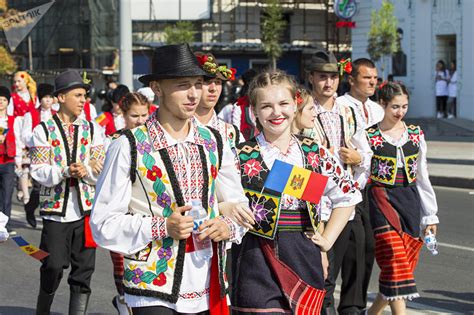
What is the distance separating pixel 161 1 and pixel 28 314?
4685 centimetres

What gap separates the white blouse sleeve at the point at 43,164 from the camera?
23.0 feet

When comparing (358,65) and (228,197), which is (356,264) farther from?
(228,197)

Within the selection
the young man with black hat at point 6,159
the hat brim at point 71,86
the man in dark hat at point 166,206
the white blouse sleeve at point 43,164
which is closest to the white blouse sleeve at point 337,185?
the man in dark hat at point 166,206

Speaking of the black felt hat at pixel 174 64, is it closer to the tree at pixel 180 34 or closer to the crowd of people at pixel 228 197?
the crowd of people at pixel 228 197

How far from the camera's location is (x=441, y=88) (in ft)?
111

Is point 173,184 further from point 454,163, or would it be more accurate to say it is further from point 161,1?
point 161,1

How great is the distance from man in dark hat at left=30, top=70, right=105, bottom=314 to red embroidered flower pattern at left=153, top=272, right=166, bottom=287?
2.77m

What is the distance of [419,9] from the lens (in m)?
38.1

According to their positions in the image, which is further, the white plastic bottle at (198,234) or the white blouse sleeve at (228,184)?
the white blouse sleeve at (228,184)

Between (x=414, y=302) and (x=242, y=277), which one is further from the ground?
(x=242, y=277)

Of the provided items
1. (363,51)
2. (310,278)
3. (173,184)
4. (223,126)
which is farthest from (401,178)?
(363,51)

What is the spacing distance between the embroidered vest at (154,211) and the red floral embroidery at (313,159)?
84 cm

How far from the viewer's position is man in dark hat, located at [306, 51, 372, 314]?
6.71 metres

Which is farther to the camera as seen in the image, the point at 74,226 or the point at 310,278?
the point at 74,226
